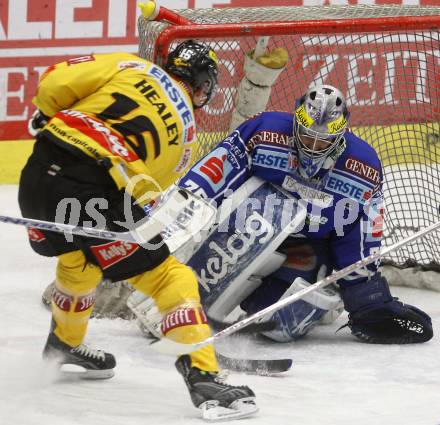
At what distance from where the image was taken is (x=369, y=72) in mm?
5805

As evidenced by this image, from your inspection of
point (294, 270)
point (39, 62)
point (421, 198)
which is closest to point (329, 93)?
point (294, 270)

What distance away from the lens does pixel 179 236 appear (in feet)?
13.4

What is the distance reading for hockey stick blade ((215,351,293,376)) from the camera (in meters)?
4.07

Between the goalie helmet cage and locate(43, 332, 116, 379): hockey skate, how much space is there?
3.95ft

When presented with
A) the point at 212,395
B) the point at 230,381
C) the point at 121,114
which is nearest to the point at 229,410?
the point at 212,395

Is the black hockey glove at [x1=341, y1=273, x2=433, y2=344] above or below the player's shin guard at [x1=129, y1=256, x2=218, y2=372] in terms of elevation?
below

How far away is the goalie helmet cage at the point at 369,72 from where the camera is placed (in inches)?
186

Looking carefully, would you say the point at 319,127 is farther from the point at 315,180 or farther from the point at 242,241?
the point at 242,241

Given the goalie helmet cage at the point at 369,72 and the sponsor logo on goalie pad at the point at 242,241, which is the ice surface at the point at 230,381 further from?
the goalie helmet cage at the point at 369,72

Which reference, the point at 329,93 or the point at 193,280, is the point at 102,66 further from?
the point at 329,93

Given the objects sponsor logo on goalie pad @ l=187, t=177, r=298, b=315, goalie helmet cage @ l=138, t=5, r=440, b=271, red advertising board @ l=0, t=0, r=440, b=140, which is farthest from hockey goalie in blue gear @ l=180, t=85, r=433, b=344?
red advertising board @ l=0, t=0, r=440, b=140

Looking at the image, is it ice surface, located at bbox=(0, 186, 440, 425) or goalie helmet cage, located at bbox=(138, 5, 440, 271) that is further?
goalie helmet cage, located at bbox=(138, 5, 440, 271)

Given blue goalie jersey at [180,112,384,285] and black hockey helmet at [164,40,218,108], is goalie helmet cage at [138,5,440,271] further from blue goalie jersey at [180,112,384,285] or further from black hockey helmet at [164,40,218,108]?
black hockey helmet at [164,40,218,108]

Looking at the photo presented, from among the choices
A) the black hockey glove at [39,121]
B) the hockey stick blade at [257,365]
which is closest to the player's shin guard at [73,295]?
the black hockey glove at [39,121]
